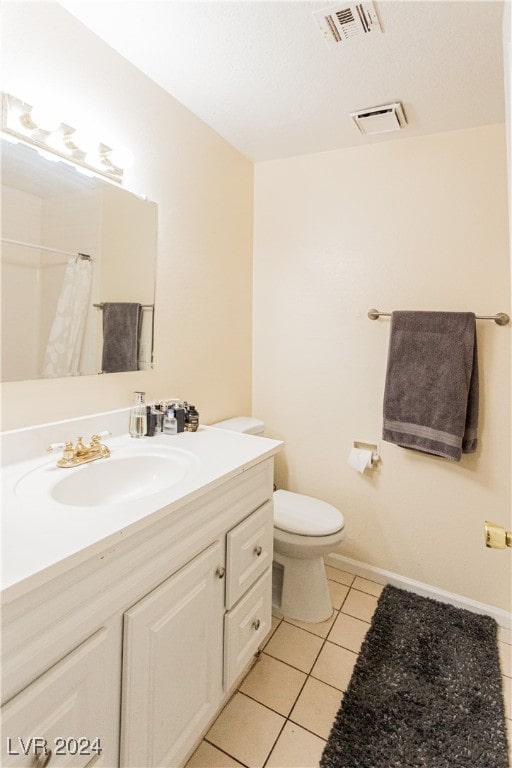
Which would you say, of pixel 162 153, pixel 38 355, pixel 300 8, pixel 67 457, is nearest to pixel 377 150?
pixel 300 8

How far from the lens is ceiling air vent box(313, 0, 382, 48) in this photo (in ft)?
3.72

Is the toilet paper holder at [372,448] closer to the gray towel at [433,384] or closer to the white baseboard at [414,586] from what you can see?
the gray towel at [433,384]

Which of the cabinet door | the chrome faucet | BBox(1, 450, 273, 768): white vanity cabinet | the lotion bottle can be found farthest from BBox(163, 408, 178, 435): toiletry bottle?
the cabinet door

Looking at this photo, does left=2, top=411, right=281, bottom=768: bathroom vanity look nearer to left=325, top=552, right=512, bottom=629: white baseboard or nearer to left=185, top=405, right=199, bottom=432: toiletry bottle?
left=185, top=405, right=199, bottom=432: toiletry bottle

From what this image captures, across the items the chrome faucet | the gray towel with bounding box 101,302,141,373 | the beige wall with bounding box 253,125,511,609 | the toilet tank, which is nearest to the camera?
the chrome faucet

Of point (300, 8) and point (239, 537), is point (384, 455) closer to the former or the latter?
point (239, 537)

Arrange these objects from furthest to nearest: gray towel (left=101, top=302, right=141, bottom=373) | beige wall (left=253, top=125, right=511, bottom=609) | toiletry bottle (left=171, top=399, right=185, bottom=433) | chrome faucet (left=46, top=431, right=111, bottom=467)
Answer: beige wall (left=253, top=125, right=511, bottom=609) → toiletry bottle (left=171, top=399, right=185, bottom=433) → gray towel (left=101, top=302, right=141, bottom=373) → chrome faucet (left=46, top=431, right=111, bottom=467)

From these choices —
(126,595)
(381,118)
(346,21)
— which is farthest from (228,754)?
(381,118)

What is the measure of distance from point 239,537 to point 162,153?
1501mm

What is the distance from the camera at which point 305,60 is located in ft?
4.45

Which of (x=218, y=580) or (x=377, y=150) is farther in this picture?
(x=377, y=150)

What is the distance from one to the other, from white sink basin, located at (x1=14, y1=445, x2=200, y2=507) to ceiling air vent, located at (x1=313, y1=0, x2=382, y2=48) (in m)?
1.41

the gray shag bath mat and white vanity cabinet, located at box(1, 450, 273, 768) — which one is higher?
white vanity cabinet, located at box(1, 450, 273, 768)

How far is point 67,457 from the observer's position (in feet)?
3.67
